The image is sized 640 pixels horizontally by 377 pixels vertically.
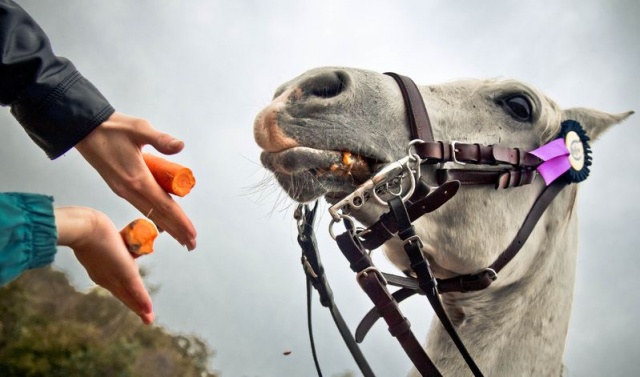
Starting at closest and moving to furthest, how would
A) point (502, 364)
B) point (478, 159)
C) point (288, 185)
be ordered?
point (288, 185) → point (478, 159) → point (502, 364)

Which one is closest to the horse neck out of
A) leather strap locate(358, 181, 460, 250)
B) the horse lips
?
leather strap locate(358, 181, 460, 250)

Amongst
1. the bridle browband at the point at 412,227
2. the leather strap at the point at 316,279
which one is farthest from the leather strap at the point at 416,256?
the leather strap at the point at 316,279

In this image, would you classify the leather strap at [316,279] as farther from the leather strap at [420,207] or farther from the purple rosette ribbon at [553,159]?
the purple rosette ribbon at [553,159]

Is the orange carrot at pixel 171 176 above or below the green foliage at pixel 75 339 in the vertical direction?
above

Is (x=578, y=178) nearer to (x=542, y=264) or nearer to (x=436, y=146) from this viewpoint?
(x=542, y=264)

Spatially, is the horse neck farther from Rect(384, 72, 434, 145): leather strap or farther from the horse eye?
Rect(384, 72, 434, 145): leather strap

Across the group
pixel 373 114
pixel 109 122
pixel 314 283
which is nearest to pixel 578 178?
pixel 373 114
